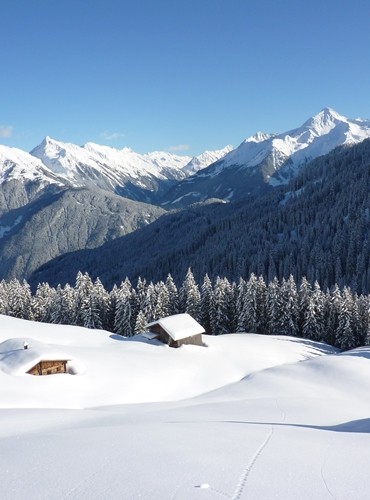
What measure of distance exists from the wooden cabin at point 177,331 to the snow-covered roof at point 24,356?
684 inches

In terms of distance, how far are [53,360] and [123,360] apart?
8.40 m

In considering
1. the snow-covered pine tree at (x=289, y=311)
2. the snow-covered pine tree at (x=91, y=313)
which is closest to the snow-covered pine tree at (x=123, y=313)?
the snow-covered pine tree at (x=91, y=313)

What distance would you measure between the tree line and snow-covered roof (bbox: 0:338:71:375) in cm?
2939

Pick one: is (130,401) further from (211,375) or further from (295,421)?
(295,421)

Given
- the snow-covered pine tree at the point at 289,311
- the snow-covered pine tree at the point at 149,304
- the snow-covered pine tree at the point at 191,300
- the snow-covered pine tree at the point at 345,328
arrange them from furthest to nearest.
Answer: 1. the snow-covered pine tree at the point at 191,300
2. the snow-covered pine tree at the point at 149,304
3. the snow-covered pine tree at the point at 289,311
4. the snow-covered pine tree at the point at 345,328

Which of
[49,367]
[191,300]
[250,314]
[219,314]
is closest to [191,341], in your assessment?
[49,367]

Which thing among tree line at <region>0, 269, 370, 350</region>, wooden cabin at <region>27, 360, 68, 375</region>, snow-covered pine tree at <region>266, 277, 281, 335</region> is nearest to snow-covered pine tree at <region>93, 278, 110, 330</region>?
tree line at <region>0, 269, 370, 350</region>

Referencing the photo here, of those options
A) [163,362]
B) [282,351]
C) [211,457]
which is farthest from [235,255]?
[211,457]

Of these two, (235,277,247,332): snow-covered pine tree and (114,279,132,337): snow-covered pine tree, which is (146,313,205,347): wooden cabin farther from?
(235,277,247,332): snow-covered pine tree

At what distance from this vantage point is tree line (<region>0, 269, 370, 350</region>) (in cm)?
7112

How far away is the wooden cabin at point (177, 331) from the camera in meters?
54.1

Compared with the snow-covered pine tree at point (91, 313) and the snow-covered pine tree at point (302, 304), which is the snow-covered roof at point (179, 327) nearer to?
the snow-covered pine tree at point (91, 313)

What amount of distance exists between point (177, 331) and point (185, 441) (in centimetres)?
3978

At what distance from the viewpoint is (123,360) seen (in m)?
44.6
